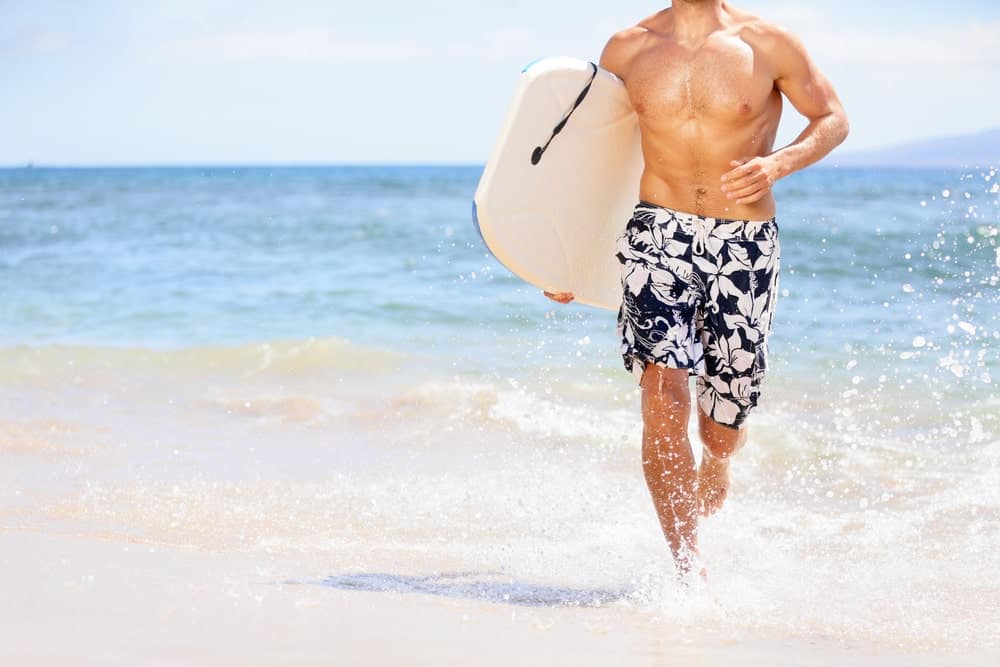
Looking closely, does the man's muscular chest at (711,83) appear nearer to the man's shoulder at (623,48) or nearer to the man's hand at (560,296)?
the man's shoulder at (623,48)

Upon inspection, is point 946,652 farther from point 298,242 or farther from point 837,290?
point 298,242

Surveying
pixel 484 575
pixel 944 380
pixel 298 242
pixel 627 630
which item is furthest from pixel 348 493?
pixel 298 242

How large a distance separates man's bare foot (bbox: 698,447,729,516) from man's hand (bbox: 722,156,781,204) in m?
0.93

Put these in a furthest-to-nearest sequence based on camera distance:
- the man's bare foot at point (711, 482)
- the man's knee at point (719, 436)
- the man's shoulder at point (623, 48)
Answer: the man's bare foot at point (711, 482), the man's knee at point (719, 436), the man's shoulder at point (623, 48)

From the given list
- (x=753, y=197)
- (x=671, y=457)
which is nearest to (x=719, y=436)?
(x=671, y=457)

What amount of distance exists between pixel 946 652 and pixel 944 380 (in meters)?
4.11

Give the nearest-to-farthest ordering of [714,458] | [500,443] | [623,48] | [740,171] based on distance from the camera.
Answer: [740,171]
[623,48]
[714,458]
[500,443]

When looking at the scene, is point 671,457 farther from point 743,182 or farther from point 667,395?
point 743,182

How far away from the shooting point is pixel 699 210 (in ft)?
11.9

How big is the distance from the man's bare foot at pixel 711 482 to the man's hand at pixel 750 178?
3.06ft

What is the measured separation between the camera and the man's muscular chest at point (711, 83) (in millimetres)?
3553

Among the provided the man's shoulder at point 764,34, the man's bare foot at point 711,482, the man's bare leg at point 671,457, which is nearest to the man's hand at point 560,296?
the man's bare leg at point 671,457

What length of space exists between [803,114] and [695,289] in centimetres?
60

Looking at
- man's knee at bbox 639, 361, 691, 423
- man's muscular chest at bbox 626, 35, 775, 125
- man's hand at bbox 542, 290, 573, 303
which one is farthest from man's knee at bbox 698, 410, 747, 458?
man's muscular chest at bbox 626, 35, 775, 125
